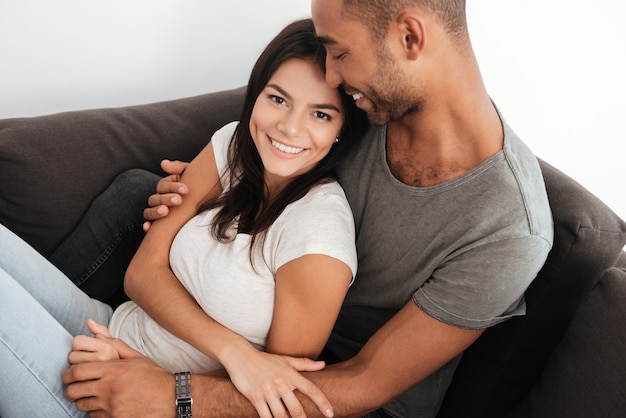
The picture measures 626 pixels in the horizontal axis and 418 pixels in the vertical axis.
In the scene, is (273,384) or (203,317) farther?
(203,317)

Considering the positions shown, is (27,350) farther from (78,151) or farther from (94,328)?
(78,151)

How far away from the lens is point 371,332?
1.54 metres

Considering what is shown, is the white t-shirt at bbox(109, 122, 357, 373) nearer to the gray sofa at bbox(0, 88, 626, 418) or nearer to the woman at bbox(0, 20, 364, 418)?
the woman at bbox(0, 20, 364, 418)

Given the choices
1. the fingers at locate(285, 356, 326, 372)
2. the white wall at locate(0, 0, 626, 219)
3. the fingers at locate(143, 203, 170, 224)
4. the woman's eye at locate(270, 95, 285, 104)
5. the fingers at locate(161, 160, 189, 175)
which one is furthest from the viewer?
the white wall at locate(0, 0, 626, 219)

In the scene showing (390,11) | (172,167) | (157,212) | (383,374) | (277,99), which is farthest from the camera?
(172,167)

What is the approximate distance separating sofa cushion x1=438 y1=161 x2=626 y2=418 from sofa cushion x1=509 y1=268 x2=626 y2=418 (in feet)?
0.11

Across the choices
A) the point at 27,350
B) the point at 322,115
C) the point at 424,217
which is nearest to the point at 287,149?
the point at 322,115

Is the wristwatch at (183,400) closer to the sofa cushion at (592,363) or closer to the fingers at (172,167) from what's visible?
the fingers at (172,167)

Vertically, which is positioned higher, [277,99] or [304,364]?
[277,99]

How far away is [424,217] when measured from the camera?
136cm

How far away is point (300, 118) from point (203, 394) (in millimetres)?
615

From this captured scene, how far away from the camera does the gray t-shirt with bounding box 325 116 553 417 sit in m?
1.24

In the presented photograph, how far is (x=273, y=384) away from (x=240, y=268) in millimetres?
257

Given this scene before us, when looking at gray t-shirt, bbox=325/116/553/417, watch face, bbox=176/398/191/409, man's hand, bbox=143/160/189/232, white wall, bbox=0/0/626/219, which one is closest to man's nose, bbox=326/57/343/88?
gray t-shirt, bbox=325/116/553/417
